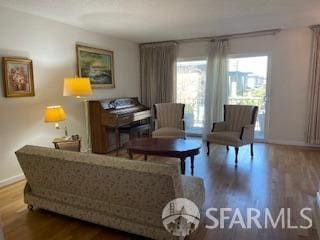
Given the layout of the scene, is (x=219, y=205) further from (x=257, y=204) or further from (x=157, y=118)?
(x=157, y=118)

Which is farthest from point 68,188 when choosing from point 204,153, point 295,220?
point 204,153

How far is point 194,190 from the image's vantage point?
218 cm

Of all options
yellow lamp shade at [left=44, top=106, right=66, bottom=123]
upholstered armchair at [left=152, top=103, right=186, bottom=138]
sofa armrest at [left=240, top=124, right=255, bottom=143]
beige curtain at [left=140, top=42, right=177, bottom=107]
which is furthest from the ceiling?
sofa armrest at [left=240, top=124, right=255, bottom=143]

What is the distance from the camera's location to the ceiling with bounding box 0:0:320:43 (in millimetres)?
3246

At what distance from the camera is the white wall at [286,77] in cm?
497

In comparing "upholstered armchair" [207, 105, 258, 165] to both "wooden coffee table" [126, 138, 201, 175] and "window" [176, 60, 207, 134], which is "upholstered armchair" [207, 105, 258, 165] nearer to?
"wooden coffee table" [126, 138, 201, 175]

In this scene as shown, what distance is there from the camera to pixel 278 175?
353 cm

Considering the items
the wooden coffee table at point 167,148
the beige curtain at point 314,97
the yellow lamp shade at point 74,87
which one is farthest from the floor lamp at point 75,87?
the beige curtain at point 314,97

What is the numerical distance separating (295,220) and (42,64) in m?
3.93

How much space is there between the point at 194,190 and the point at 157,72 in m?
4.43

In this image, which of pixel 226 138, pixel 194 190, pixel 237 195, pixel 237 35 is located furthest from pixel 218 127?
pixel 194 190

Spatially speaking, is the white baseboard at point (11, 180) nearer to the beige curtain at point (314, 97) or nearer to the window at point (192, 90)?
the window at point (192, 90)

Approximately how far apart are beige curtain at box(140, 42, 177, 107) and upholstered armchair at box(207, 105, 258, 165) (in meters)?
1.82

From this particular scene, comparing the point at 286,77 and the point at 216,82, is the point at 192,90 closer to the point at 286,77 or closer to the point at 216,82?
the point at 216,82
